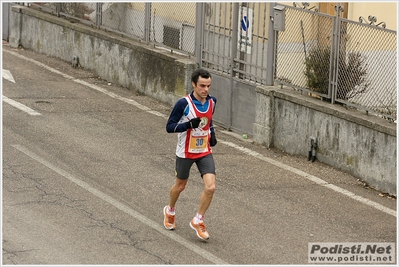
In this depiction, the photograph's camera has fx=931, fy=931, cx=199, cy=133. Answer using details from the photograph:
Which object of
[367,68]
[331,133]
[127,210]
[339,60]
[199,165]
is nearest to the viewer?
[199,165]

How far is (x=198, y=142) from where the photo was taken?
407 inches

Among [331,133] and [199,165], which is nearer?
[199,165]

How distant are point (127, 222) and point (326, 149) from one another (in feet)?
13.2

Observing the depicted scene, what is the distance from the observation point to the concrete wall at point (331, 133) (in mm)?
12516

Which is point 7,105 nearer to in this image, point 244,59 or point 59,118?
point 59,118

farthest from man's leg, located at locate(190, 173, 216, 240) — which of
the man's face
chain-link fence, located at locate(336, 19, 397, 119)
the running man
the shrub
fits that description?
the shrub

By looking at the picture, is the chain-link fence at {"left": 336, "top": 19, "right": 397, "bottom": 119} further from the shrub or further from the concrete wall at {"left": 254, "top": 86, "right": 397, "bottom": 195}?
the concrete wall at {"left": 254, "top": 86, "right": 397, "bottom": 195}

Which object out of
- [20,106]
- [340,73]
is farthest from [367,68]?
[20,106]

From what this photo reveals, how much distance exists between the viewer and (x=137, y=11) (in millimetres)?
18422

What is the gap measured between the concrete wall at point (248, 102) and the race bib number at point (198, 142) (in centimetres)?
314

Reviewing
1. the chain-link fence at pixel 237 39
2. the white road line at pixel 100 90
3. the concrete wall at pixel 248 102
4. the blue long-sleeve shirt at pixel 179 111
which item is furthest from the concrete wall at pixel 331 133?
the blue long-sleeve shirt at pixel 179 111

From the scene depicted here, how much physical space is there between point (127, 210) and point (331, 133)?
3.74m

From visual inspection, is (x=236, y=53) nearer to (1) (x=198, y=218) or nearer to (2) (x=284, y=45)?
(2) (x=284, y=45)

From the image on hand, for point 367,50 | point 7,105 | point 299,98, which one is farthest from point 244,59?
point 7,105
